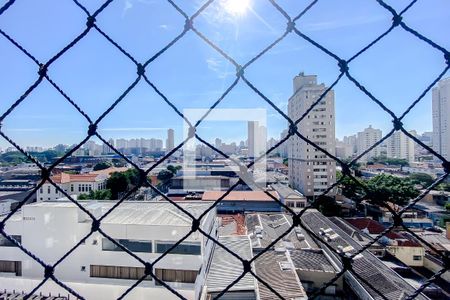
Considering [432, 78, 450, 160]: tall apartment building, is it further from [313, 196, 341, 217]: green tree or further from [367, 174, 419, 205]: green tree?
[313, 196, 341, 217]: green tree

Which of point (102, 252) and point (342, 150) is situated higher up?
point (342, 150)

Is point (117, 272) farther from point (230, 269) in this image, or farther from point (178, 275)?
point (230, 269)

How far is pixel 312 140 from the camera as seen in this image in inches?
370

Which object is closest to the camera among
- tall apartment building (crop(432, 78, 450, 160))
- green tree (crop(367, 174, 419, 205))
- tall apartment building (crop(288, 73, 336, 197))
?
tall apartment building (crop(432, 78, 450, 160))

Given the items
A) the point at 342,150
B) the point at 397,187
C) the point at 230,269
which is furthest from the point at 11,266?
the point at 342,150

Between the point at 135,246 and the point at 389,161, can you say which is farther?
the point at 389,161

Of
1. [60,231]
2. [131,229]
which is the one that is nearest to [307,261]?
[131,229]

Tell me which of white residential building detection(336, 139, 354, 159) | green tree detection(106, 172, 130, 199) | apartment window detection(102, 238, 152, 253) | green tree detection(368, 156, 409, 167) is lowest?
apartment window detection(102, 238, 152, 253)

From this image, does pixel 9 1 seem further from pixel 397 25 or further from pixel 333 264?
pixel 333 264

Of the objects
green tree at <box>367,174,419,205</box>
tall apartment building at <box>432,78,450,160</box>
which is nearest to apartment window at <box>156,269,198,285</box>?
tall apartment building at <box>432,78,450,160</box>

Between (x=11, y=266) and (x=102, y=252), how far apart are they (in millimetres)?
1380

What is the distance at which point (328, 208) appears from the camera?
30.2 feet

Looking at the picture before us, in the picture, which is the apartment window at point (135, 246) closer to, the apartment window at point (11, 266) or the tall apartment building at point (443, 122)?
the apartment window at point (11, 266)

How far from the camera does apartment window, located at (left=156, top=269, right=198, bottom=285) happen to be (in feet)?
11.9
